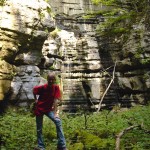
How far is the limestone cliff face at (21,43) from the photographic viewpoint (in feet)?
43.4

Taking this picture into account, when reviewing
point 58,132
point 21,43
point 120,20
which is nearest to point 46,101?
point 58,132

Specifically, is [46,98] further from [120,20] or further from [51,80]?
[120,20]

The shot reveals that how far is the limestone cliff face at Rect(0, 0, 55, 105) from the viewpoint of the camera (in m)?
13.2

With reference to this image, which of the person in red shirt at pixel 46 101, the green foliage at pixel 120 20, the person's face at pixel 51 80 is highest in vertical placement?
the green foliage at pixel 120 20

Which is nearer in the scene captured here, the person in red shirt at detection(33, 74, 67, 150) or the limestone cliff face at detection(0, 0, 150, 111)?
the person in red shirt at detection(33, 74, 67, 150)

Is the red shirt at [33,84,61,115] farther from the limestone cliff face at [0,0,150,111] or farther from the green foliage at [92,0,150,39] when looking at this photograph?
the green foliage at [92,0,150,39]

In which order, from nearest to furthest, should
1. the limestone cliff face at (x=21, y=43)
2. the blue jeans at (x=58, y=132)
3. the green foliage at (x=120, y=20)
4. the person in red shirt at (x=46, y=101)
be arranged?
the blue jeans at (x=58, y=132) → the person in red shirt at (x=46, y=101) → the limestone cliff face at (x=21, y=43) → the green foliage at (x=120, y=20)

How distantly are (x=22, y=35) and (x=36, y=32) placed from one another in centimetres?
85

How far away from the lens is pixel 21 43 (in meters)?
14.1

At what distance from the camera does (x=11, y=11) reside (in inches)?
535

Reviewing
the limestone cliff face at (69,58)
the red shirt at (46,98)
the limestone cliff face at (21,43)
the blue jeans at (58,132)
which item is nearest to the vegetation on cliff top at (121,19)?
the limestone cliff face at (69,58)

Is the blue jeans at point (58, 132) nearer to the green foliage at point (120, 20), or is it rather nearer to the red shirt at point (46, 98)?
the red shirt at point (46, 98)

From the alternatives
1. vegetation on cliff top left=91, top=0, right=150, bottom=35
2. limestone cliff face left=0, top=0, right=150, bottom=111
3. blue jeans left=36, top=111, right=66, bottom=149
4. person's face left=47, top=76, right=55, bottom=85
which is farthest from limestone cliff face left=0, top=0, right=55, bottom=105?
person's face left=47, top=76, right=55, bottom=85

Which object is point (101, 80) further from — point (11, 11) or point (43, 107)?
point (43, 107)
